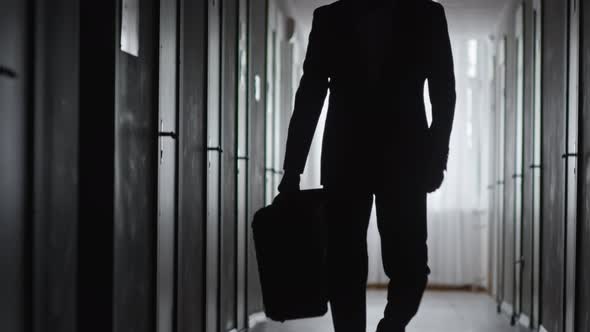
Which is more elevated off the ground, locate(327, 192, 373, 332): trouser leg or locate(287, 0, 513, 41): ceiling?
locate(287, 0, 513, 41): ceiling

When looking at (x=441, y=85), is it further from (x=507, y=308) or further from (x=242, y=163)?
(x=507, y=308)

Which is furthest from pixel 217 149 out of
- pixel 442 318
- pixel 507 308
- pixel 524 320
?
pixel 507 308

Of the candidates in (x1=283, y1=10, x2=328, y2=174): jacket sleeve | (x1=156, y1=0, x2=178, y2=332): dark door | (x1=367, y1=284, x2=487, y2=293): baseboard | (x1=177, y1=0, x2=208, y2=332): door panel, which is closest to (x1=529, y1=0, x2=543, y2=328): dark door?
(x1=177, y1=0, x2=208, y2=332): door panel

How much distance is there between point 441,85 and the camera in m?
1.97

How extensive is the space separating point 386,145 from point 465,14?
4.96 m

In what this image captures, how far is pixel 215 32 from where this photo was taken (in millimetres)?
3359

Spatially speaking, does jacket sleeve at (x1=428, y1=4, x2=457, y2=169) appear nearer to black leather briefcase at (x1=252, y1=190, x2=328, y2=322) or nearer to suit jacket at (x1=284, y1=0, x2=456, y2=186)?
suit jacket at (x1=284, y1=0, x2=456, y2=186)

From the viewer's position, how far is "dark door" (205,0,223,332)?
325 centimetres

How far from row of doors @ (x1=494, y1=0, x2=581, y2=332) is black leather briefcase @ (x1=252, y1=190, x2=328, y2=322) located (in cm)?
164

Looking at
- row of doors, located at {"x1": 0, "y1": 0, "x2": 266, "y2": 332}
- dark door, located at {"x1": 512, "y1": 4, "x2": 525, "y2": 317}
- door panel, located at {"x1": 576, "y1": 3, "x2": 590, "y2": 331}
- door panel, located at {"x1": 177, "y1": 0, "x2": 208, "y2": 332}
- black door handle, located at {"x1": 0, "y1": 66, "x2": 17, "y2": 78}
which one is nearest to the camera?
black door handle, located at {"x1": 0, "y1": 66, "x2": 17, "y2": 78}

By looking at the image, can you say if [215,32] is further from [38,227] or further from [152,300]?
[38,227]

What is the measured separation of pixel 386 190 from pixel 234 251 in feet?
7.22

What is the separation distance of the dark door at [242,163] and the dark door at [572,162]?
5.50 feet

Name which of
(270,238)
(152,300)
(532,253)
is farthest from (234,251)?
(270,238)
